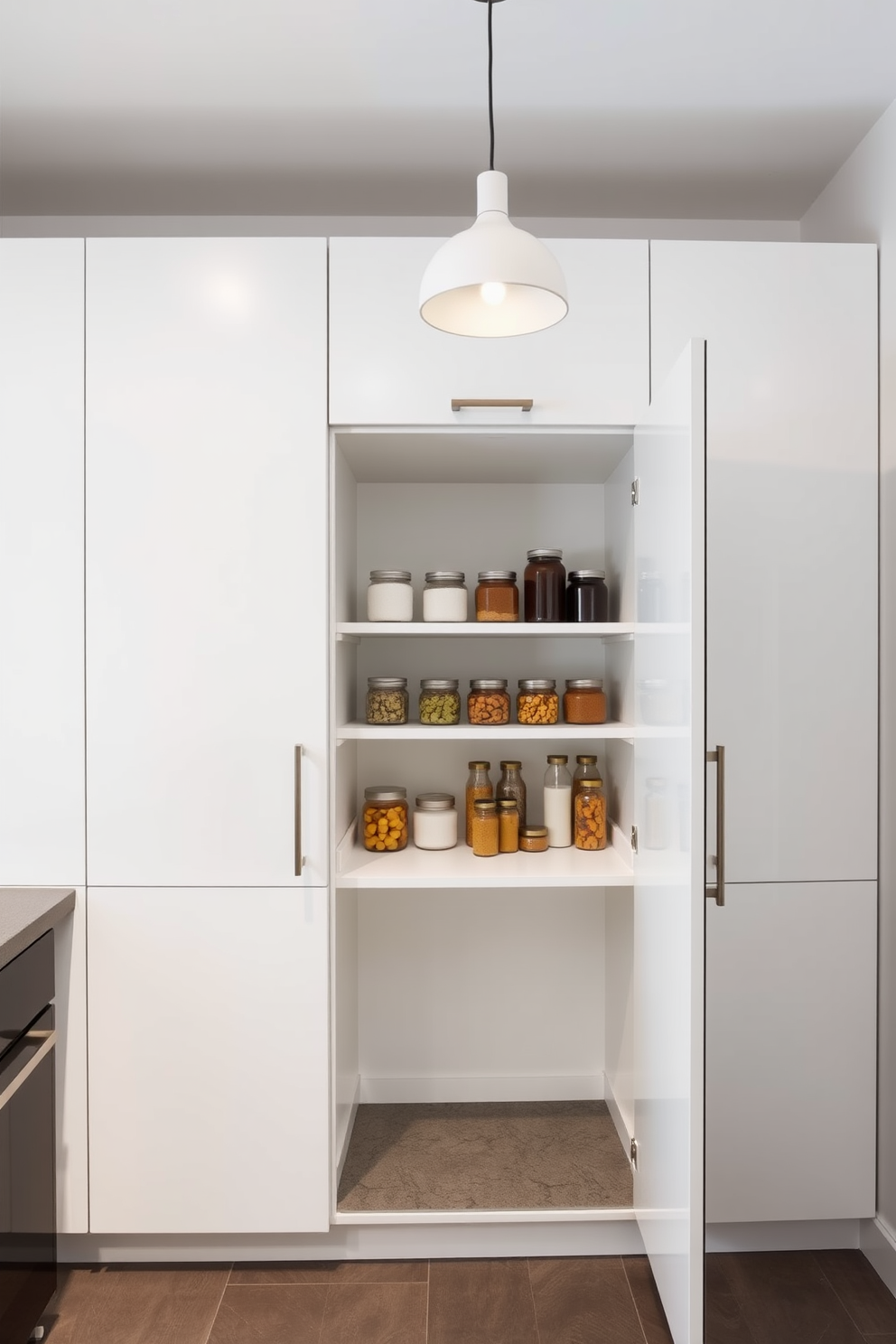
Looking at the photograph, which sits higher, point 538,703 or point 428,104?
point 428,104

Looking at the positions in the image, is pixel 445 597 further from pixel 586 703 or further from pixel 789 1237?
pixel 789 1237

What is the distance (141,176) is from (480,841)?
192 cm

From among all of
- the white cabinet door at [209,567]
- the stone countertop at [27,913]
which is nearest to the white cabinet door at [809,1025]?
the white cabinet door at [209,567]

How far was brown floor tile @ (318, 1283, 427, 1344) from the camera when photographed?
185cm

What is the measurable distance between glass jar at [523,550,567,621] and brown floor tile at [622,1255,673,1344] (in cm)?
154

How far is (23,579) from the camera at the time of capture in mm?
1989

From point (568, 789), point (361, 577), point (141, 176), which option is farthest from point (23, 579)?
point (568, 789)

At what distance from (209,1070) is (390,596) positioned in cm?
118

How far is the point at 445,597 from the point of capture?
2244mm

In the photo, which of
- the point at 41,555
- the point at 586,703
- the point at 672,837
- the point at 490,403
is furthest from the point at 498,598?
the point at 41,555

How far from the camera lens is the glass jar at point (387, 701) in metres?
2.29

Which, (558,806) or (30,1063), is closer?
(30,1063)

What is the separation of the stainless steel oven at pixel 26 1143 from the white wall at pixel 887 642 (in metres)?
1.85

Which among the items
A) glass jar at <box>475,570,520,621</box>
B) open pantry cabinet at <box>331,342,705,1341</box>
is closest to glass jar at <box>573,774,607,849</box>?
open pantry cabinet at <box>331,342,705,1341</box>
